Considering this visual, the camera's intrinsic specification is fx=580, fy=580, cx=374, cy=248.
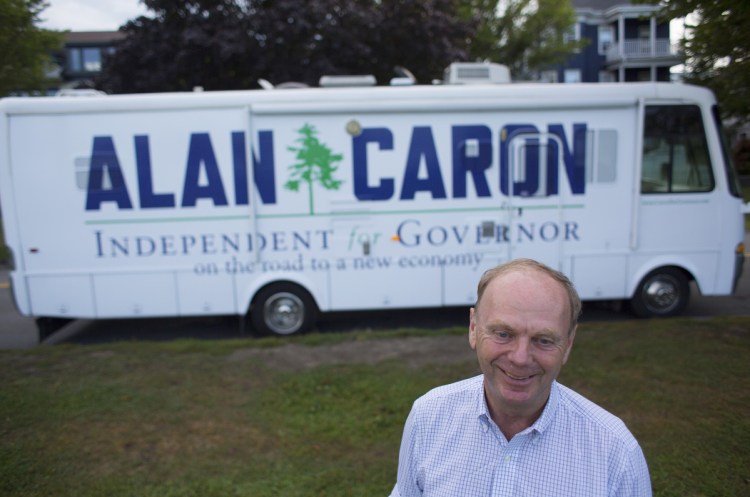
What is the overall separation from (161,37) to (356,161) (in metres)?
11.2

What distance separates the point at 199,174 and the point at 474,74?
362cm

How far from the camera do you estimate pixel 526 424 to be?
72.1 inches

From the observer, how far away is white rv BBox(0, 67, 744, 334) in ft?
21.5

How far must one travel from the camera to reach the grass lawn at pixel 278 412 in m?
3.62

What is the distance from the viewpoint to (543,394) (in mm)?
1776

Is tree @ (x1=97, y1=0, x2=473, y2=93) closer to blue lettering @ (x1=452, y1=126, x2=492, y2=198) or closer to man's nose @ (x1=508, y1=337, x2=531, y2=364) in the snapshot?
blue lettering @ (x1=452, y1=126, x2=492, y2=198)

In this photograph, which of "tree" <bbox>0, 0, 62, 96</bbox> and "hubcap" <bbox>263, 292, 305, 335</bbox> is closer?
"tree" <bbox>0, 0, 62, 96</bbox>

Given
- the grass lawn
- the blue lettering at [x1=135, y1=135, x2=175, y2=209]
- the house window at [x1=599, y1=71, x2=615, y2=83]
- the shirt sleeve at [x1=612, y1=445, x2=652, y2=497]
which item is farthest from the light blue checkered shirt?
the house window at [x1=599, y1=71, x2=615, y2=83]

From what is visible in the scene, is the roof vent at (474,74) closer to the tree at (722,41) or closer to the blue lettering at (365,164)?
the blue lettering at (365,164)

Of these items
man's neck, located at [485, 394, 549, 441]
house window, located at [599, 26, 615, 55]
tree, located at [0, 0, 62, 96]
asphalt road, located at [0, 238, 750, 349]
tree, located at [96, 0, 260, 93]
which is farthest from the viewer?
house window, located at [599, 26, 615, 55]

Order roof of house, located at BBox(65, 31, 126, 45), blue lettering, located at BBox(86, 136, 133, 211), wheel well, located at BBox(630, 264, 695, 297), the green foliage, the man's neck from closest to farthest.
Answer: the man's neck < blue lettering, located at BBox(86, 136, 133, 211) < wheel well, located at BBox(630, 264, 695, 297) < the green foliage < roof of house, located at BBox(65, 31, 126, 45)

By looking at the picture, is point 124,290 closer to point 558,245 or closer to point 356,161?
point 356,161

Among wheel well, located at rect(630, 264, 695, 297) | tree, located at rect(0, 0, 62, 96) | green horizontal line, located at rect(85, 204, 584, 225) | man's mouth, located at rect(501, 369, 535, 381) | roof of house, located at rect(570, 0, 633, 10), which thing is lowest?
wheel well, located at rect(630, 264, 695, 297)

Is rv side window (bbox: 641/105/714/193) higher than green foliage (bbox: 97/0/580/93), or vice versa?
green foliage (bbox: 97/0/580/93)
